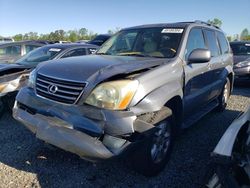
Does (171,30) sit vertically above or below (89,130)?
above

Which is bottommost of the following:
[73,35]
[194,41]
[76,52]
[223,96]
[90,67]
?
[73,35]

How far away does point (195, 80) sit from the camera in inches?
180

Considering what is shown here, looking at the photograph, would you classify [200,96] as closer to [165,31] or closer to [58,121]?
[165,31]

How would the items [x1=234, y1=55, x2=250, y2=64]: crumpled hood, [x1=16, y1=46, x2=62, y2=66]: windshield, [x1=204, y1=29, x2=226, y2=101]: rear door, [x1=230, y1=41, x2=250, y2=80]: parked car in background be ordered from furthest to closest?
[x1=234, y1=55, x2=250, y2=64]: crumpled hood < [x1=230, y1=41, x2=250, y2=80]: parked car in background < [x1=16, y1=46, x2=62, y2=66]: windshield < [x1=204, y1=29, x2=226, y2=101]: rear door

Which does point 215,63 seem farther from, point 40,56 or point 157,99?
point 40,56

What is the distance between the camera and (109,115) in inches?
118

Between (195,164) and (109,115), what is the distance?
1.66 meters

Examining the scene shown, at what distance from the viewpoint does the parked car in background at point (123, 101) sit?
9.79 ft

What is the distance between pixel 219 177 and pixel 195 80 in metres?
2.46

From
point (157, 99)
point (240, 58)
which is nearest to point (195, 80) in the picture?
point (157, 99)

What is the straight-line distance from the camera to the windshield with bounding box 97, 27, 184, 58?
4.39 m

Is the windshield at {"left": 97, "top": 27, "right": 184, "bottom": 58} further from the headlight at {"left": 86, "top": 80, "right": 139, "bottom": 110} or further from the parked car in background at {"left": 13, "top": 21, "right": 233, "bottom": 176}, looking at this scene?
the headlight at {"left": 86, "top": 80, "right": 139, "bottom": 110}

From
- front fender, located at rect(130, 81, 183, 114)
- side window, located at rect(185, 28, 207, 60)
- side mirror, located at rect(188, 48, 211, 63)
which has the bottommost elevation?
front fender, located at rect(130, 81, 183, 114)

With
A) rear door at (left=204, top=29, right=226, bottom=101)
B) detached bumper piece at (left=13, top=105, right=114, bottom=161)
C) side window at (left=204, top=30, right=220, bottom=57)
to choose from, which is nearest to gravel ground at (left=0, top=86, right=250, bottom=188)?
detached bumper piece at (left=13, top=105, right=114, bottom=161)
